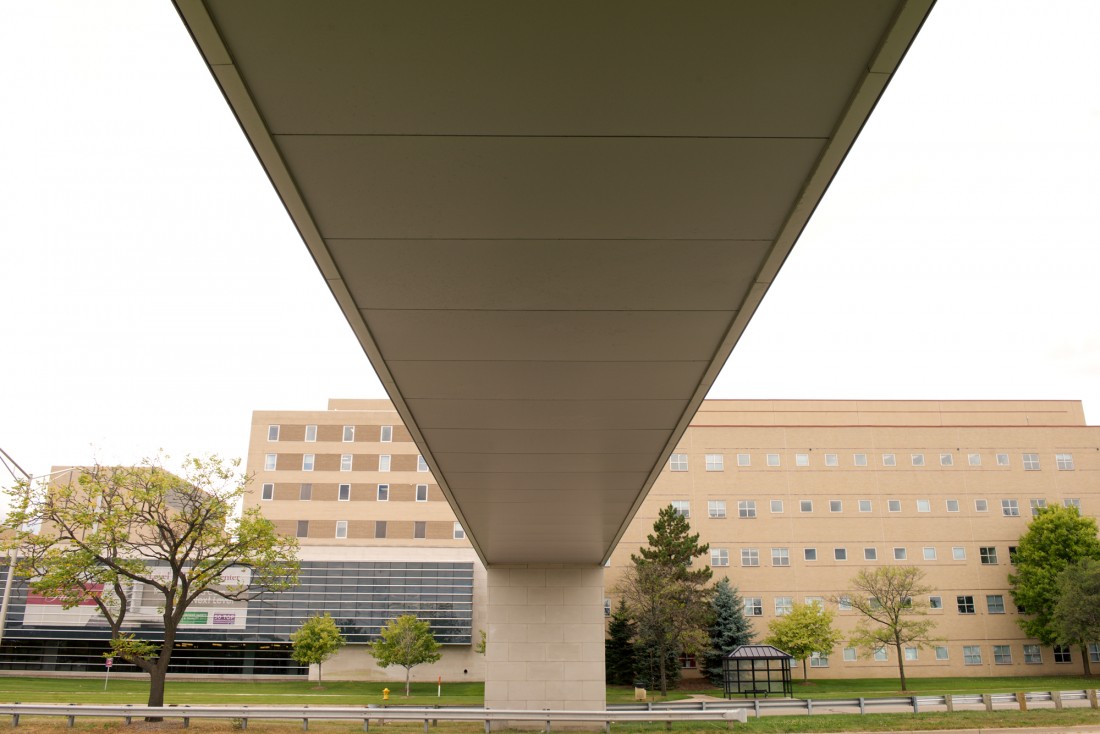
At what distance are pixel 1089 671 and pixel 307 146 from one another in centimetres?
6696

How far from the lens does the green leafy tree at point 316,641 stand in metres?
51.0

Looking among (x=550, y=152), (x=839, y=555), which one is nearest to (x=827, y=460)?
(x=839, y=555)

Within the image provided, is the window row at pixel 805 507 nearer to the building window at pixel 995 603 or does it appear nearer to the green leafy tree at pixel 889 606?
the building window at pixel 995 603

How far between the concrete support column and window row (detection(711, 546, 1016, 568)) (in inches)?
1413

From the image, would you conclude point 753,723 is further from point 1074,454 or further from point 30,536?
point 1074,454

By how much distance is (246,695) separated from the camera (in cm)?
4381

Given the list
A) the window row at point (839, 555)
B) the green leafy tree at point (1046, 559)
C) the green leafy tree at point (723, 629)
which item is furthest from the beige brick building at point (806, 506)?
the green leafy tree at point (723, 629)

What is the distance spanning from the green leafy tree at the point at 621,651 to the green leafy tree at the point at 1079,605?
2529 cm

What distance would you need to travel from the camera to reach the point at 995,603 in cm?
5806

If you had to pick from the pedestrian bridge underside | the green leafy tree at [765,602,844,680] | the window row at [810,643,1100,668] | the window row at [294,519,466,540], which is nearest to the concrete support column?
the pedestrian bridge underside

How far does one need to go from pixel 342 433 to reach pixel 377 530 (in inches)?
295

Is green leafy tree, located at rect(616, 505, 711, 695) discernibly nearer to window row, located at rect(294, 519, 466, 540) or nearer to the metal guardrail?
window row, located at rect(294, 519, 466, 540)

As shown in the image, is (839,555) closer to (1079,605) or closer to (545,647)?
(1079,605)

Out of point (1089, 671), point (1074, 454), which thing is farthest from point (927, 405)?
point (1089, 671)
